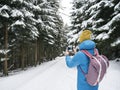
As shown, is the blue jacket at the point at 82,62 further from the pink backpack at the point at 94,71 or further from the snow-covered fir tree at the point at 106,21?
the snow-covered fir tree at the point at 106,21

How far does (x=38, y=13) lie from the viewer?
24734 millimetres

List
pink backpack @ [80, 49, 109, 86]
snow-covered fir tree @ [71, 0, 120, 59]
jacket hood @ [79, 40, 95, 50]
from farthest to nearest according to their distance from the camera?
snow-covered fir tree @ [71, 0, 120, 59] < jacket hood @ [79, 40, 95, 50] < pink backpack @ [80, 49, 109, 86]

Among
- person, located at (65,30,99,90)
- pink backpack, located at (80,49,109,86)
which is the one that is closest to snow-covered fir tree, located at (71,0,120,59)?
person, located at (65,30,99,90)

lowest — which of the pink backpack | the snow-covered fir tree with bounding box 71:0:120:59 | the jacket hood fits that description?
the pink backpack

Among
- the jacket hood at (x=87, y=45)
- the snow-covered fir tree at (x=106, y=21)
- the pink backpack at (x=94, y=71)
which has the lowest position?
the pink backpack at (x=94, y=71)

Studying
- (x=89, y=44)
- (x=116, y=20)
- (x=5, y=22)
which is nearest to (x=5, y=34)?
(x=5, y=22)

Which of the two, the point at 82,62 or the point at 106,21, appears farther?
the point at 106,21

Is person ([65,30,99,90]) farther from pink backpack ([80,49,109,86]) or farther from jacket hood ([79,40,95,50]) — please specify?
pink backpack ([80,49,109,86])

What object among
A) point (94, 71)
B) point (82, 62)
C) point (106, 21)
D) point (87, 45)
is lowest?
point (94, 71)

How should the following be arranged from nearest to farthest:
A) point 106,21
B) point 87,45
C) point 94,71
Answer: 1. point 94,71
2. point 87,45
3. point 106,21

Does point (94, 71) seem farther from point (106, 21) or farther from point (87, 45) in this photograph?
point (106, 21)

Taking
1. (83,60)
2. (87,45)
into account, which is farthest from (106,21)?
(83,60)

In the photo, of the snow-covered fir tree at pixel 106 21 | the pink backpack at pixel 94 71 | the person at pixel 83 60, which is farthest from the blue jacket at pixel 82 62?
the snow-covered fir tree at pixel 106 21

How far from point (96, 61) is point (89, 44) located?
14.7 inches
